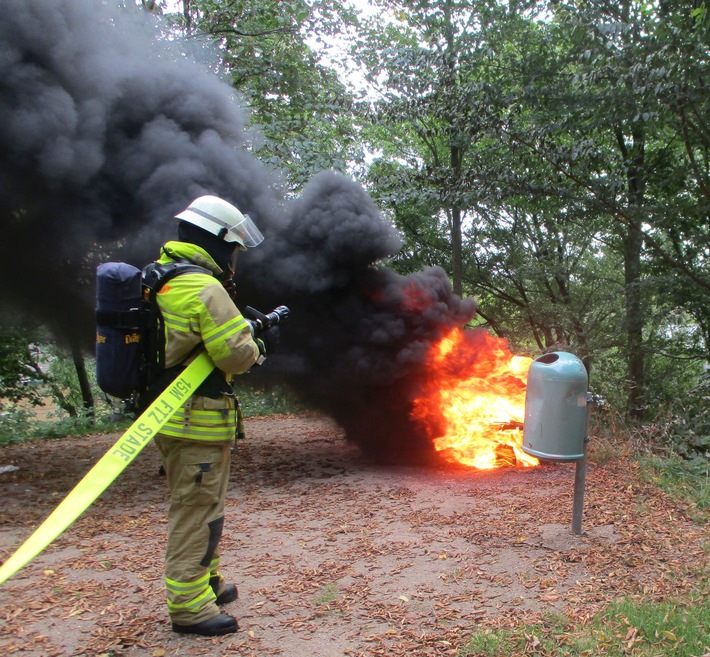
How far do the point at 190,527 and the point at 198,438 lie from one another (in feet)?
1.56

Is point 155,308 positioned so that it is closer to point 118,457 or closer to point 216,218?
point 216,218

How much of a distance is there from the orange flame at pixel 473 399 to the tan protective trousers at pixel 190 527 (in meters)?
4.13

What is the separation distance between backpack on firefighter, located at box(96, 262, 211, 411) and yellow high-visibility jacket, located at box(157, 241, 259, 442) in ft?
0.27

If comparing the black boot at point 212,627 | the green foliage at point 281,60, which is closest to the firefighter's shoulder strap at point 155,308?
the black boot at point 212,627

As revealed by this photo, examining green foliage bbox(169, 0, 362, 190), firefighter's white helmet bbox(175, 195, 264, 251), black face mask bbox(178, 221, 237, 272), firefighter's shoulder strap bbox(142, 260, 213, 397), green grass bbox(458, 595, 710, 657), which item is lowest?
green grass bbox(458, 595, 710, 657)

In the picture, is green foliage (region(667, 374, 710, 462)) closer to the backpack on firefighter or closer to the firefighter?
the firefighter

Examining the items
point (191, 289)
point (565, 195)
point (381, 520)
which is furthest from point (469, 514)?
point (565, 195)

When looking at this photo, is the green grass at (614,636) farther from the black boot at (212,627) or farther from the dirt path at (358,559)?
the black boot at (212,627)

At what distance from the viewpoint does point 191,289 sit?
3170 mm

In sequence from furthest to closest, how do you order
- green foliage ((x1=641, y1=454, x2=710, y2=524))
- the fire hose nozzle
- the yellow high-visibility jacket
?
1. green foliage ((x1=641, y1=454, x2=710, y2=524))
2. the fire hose nozzle
3. the yellow high-visibility jacket

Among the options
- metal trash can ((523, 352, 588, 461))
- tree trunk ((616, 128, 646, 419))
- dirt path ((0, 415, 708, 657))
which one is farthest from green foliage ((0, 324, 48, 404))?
tree trunk ((616, 128, 646, 419))

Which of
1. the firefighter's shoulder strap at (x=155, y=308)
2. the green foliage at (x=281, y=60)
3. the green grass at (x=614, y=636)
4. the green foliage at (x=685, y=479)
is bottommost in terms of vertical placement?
the green grass at (x=614, y=636)

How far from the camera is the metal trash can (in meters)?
4.49

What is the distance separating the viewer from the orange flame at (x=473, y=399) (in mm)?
7016
